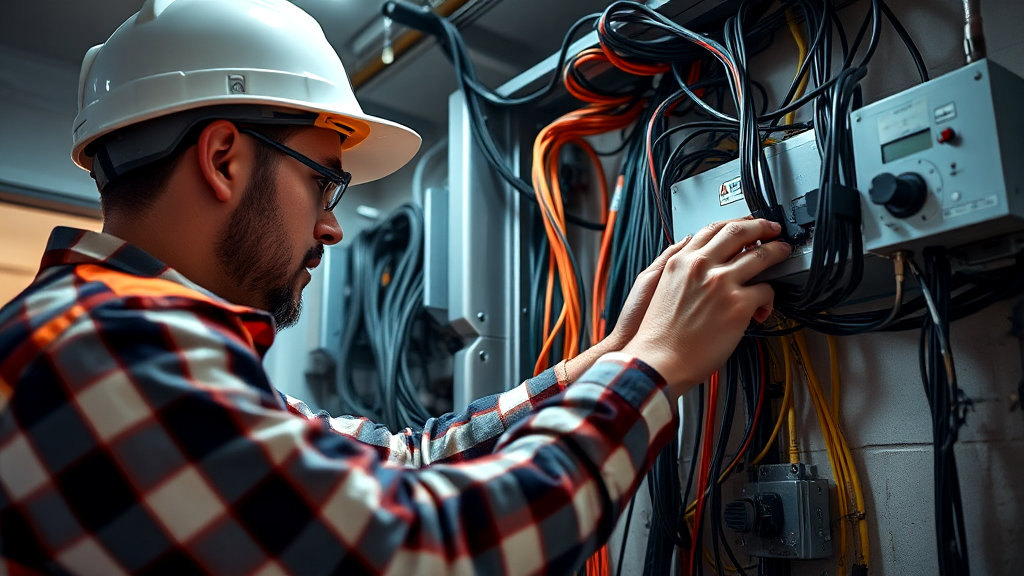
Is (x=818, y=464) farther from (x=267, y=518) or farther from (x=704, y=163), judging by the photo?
(x=267, y=518)

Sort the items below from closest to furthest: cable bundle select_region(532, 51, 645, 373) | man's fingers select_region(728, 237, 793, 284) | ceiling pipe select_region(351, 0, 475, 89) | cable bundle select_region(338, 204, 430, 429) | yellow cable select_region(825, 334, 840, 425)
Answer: man's fingers select_region(728, 237, 793, 284)
yellow cable select_region(825, 334, 840, 425)
cable bundle select_region(532, 51, 645, 373)
ceiling pipe select_region(351, 0, 475, 89)
cable bundle select_region(338, 204, 430, 429)

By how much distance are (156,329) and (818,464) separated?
946 millimetres

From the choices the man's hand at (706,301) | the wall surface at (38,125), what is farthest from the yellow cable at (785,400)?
the wall surface at (38,125)

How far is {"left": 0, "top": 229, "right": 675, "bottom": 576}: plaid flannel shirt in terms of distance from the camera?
0.66 metres

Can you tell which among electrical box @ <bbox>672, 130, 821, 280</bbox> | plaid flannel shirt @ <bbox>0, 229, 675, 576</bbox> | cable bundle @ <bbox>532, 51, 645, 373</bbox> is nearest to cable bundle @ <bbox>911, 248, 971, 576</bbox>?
electrical box @ <bbox>672, 130, 821, 280</bbox>

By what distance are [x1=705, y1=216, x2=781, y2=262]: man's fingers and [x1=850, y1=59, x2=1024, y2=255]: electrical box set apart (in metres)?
0.11

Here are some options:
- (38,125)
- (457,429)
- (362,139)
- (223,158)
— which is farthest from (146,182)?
(38,125)

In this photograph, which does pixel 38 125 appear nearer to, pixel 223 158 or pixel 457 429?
pixel 223 158

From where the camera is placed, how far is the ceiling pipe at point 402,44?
1673 mm

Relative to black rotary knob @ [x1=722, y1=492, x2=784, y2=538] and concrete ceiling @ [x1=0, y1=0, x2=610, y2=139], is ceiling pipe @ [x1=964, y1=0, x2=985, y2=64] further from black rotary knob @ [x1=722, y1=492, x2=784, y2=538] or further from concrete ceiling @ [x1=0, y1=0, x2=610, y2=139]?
concrete ceiling @ [x1=0, y1=0, x2=610, y2=139]

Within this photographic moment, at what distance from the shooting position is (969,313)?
0.98 m

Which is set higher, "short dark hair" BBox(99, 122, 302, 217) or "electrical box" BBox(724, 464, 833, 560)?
"short dark hair" BBox(99, 122, 302, 217)

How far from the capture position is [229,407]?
26.7 inches

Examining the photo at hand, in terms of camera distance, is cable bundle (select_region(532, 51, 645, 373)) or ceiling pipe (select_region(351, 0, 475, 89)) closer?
cable bundle (select_region(532, 51, 645, 373))
